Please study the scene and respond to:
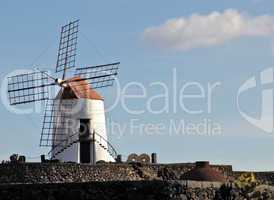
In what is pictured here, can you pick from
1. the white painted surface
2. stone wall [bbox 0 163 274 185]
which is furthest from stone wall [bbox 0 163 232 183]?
the white painted surface

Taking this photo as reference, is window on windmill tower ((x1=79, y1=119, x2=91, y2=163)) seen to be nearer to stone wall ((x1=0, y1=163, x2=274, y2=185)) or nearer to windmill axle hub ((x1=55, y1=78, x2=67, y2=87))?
windmill axle hub ((x1=55, y1=78, x2=67, y2=87))

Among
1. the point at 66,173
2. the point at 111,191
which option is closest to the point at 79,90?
the point at 66,173

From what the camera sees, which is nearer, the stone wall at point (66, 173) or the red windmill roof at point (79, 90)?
the stone wall at point (66, 173)

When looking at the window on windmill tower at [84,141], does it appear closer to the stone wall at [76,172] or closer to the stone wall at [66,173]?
Answer: the stone wall at [76,172]

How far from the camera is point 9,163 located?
→ 3100 centimetres

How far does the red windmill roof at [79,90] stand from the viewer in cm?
3728

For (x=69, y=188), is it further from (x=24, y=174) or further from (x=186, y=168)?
(x=186, y=168)

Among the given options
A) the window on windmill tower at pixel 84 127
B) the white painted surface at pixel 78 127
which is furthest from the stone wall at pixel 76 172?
the window on windmill tower at pixel 84 127

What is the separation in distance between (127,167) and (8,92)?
28.7 ft

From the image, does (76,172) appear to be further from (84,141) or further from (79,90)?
(79,90)

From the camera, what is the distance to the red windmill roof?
122 ft

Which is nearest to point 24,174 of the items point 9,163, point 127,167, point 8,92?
point 9,163

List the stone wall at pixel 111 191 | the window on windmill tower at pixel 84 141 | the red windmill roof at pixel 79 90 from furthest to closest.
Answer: the red windmill roof at pixel 79 90 → the window on windmill tower at pixel 84 141 → the stone wall at pixel 111 191

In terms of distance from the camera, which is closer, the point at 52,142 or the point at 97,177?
the point at 97,177
